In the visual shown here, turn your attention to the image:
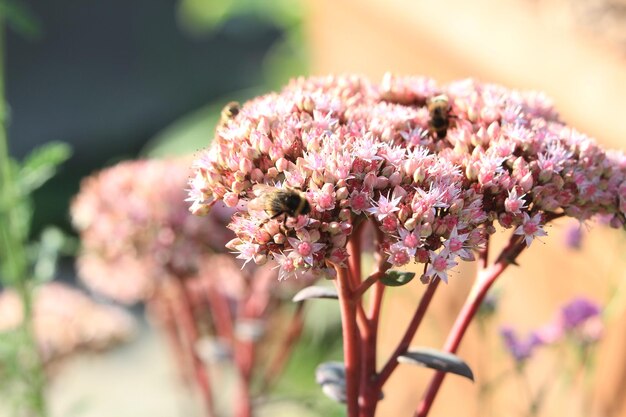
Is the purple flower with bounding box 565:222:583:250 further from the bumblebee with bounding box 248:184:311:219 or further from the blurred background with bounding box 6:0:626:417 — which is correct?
the bumblebee with bounding box 248:184:311:219

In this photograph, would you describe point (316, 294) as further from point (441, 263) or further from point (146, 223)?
point (146, 223)

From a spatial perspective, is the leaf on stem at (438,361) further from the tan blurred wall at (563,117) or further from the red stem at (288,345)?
the red stem at (288,345)

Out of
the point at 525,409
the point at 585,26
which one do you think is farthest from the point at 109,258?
the point at 585,26

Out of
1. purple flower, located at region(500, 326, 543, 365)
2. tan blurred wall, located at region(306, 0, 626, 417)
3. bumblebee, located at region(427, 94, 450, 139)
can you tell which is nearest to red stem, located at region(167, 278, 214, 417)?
tan blurred wall, located at region(306, 0, 626, 417)

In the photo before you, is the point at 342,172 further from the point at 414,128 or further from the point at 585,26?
the point at 585,26

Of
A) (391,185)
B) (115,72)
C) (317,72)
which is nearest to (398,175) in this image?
(391,185)

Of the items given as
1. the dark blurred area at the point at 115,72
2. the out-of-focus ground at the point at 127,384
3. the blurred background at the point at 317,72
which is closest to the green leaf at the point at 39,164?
the blurred background at the point at 317,72
